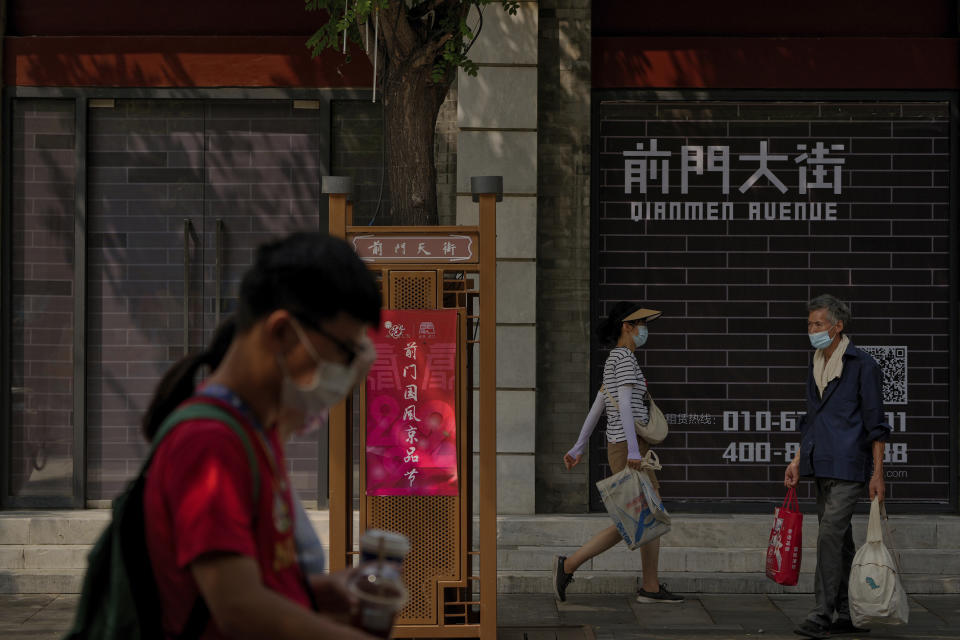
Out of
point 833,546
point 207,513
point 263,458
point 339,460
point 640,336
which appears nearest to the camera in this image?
point 207,513

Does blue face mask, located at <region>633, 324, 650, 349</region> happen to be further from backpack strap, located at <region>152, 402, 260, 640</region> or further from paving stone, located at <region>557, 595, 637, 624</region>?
backpack strap, located at <region>152, 402, 260, 640</region>

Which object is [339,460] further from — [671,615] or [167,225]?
[167,225]

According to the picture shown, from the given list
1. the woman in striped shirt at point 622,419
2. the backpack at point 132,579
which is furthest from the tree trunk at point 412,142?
the backpack at point 132,579

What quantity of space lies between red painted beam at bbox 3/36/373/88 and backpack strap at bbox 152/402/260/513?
26.0 ft

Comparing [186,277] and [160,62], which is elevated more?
[160,62]

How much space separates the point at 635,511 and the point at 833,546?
122 cm

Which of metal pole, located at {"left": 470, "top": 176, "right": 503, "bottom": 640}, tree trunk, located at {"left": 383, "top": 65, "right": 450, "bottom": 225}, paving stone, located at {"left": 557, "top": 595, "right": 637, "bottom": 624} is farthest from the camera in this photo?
paving stone, located at {"left": 557, "top": 595, "right": 637, "bottom": 624}

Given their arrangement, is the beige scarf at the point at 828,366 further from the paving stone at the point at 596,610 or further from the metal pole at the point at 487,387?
the metal pole at the point at 487,387

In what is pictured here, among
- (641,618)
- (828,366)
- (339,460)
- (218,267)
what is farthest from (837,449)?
(218,267)

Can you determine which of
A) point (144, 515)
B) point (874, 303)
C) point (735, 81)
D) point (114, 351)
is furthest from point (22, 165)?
point (144, 515)

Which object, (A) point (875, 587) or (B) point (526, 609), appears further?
(B) point (526, 609)

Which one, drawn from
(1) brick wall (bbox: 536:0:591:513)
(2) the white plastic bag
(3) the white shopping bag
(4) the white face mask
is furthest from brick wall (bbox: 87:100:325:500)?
(4) the white face mask

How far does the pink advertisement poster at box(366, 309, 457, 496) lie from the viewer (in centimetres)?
622

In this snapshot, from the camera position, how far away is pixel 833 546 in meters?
7.05
